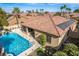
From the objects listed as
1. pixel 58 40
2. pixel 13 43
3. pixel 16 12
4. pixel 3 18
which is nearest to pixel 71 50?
pixel 58 40

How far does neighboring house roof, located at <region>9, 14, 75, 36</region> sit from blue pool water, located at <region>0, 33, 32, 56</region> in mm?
201

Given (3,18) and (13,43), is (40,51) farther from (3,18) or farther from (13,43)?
(3,18)

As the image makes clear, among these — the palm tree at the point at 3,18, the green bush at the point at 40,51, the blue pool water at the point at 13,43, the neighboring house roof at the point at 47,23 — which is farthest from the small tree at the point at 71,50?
the palm tree at the point at 3,18

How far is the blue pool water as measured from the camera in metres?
3.47

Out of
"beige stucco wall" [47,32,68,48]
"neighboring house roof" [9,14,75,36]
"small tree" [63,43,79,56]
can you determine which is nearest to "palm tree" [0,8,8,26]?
"neighboring house roof" [9,14,75,36]

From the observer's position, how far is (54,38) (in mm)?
3486

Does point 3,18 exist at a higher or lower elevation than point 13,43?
higher

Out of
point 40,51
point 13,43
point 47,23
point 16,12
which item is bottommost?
point 40,51

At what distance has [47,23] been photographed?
11.5ft

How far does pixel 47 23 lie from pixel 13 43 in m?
0.57

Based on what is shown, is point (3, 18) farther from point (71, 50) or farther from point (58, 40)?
point (71, 50)

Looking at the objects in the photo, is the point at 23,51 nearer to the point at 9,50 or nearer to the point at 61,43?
the point at 9,50

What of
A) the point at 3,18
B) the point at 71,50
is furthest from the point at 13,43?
the point at 71,50

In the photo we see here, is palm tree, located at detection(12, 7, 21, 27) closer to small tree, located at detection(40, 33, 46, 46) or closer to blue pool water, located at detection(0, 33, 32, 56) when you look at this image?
blue pool water, located at detection(0, 33, 32, 56)
